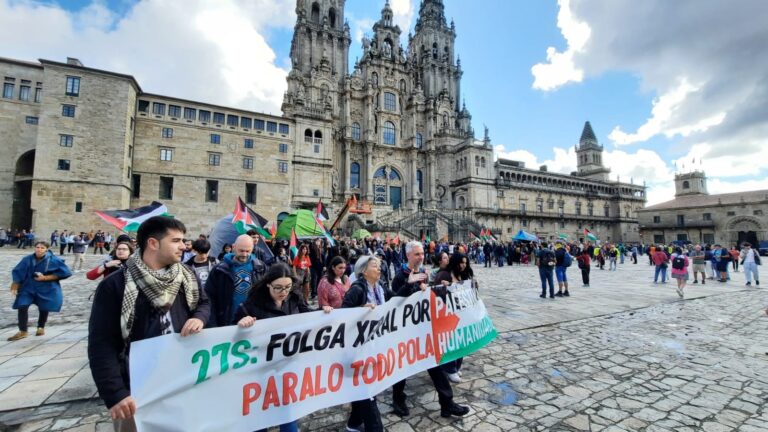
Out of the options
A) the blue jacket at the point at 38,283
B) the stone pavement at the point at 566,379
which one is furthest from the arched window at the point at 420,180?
the blue jacket at the point at 38,283

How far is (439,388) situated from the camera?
3617mm

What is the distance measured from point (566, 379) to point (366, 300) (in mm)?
3241

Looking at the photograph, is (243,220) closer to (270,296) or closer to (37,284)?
(37,284)

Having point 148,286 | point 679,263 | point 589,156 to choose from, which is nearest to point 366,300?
point 148,286

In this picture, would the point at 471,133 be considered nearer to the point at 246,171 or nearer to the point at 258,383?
the point at 246,171

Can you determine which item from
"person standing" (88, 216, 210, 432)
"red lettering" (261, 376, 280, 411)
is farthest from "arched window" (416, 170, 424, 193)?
"person standing" (88, 216, 210, 432)

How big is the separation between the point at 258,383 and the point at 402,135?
158 ft

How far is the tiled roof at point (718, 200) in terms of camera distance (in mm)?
45756

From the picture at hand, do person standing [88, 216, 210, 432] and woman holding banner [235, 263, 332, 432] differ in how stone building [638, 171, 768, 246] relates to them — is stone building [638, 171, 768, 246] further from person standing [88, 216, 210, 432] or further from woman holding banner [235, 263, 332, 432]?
person standing [88, 216, 210, 432]

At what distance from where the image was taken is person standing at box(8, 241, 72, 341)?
580cm

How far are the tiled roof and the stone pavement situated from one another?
57.9 m

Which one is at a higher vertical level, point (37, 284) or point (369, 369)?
point (37, 284)

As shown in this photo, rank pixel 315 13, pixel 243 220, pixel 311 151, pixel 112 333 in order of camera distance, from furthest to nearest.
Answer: pixel 315 13 → pixel 311 151 → pixel 243 220 → pixel 112 333

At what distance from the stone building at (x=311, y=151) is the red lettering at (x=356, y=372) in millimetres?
31534
